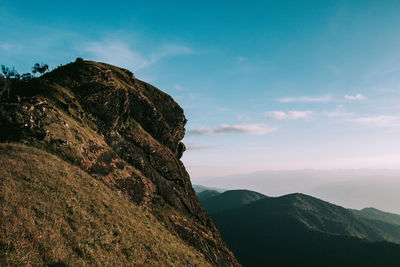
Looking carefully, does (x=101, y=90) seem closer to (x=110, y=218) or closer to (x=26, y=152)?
(x=26, y=152)

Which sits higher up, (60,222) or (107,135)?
(107,135)

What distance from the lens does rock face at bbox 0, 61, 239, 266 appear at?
26688 mm

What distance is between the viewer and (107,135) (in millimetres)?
40844

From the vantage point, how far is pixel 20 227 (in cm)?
1104

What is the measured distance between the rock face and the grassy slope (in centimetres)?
505

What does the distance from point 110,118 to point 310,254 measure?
220000 millimetres

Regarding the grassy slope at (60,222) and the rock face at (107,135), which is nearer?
the grassy slope at (60,222)

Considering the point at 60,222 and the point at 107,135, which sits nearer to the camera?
the point at 60,222

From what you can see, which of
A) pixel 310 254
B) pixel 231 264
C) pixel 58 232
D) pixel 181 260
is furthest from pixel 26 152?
pixel 310 254

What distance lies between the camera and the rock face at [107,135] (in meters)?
26.7

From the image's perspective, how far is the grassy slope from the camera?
1065 centimetres

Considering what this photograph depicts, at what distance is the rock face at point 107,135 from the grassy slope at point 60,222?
5045 millimetres

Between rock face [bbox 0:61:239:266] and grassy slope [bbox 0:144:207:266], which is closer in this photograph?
grassy slope [bbox 0:144:207:266]

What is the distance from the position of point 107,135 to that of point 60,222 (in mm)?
29134
